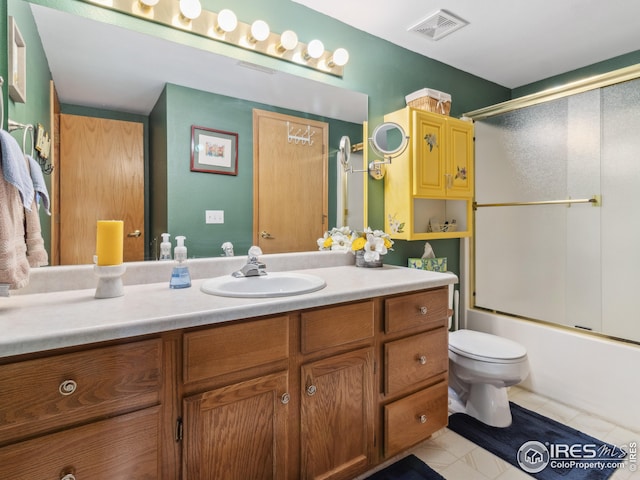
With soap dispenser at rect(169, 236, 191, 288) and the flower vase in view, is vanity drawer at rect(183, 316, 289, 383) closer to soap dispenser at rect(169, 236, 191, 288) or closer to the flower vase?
soap dispenser at rect(169, 236, 191, 288)

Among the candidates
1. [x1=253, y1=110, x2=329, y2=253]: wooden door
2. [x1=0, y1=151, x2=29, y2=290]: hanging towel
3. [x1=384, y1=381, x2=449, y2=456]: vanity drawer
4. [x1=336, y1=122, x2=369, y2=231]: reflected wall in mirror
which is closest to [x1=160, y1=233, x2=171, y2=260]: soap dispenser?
[x1=253, y1=110, x2=329, y2=253]: wooden door

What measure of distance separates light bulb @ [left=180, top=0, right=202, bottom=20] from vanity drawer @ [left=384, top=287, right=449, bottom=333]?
1457 millimetres

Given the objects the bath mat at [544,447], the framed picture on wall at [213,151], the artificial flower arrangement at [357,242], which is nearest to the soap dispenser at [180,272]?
the framed picture on wall at [213,151]

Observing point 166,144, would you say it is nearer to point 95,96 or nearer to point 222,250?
point 95,96

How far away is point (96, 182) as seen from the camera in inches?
54.2

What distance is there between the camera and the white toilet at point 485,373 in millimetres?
1842

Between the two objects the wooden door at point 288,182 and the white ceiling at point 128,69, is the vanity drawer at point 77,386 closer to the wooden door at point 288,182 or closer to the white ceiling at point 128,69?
the wooden door at point 288,182

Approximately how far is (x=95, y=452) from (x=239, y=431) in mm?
387

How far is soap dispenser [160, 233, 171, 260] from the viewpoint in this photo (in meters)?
1.50

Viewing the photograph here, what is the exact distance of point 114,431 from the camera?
0.92m

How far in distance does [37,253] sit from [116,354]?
47 centimetres

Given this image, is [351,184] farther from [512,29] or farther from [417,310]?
[512,29]

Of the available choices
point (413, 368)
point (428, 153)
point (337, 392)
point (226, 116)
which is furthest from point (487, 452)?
point (226, 116)

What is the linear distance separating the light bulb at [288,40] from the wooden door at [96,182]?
2.68 ft
